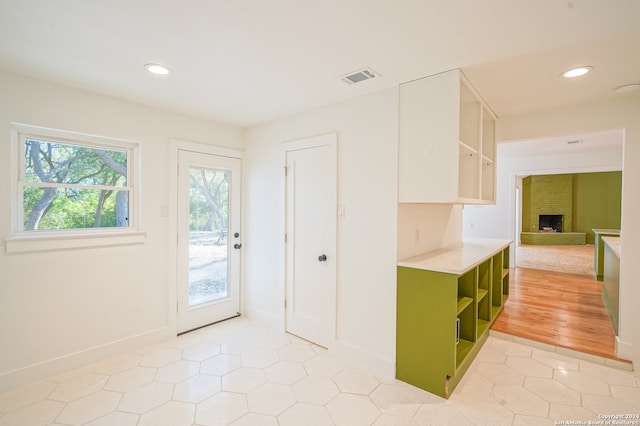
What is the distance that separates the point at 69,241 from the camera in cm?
263

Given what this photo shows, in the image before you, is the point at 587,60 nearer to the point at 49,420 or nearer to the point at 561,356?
the point at 561,356

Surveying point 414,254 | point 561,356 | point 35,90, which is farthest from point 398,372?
point 35,90

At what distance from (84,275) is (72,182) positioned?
2.80 feet

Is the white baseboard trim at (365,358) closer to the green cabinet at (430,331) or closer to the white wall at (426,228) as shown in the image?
the green cabinet at (430,331)

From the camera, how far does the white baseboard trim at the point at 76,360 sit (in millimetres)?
2357

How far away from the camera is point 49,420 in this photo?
2.00 meters

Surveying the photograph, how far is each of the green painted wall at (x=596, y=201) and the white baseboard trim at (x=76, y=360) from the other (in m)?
13.5

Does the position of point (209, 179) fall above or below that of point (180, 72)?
below

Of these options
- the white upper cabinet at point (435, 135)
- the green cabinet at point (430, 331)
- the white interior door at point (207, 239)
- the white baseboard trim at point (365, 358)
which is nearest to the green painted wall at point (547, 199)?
the white upper cabinet at point (435, 135)

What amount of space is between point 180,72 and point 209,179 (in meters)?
1.52

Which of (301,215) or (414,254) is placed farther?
(301,215)

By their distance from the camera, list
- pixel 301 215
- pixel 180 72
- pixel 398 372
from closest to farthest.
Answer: pixel 180 72
pixel 398 372
pixel 301 215

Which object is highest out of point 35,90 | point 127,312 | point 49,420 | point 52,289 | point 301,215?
point 35,90

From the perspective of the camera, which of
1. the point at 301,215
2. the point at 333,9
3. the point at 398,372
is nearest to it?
the point at 333,9
